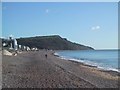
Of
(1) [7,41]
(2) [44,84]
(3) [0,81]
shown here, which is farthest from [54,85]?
(1) [7,41]

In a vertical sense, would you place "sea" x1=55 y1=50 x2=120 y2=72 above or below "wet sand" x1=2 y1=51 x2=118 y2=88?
below

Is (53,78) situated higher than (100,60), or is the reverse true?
(53,78)

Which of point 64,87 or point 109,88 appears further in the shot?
point 109,88

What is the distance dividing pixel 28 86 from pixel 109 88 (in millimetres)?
5195

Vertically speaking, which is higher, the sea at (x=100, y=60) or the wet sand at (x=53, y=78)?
the wet sand at (x=53, y=78)

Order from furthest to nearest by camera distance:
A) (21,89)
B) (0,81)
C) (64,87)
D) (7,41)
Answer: (7,41), (0,81), (64,87), (21,89)

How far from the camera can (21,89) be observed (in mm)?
15828

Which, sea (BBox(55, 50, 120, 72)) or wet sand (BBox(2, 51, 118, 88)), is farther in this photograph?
sea (BBox(55, 50, 120, 72))

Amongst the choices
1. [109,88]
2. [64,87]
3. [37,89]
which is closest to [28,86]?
[37,89]

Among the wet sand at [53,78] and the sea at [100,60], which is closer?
the wet sand at [53,78]

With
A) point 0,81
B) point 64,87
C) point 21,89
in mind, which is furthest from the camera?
point 0,81

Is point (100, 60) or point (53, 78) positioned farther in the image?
point (100, 60)

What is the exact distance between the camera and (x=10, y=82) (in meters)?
18.0

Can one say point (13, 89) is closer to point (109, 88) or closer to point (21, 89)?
point (21, 89)
